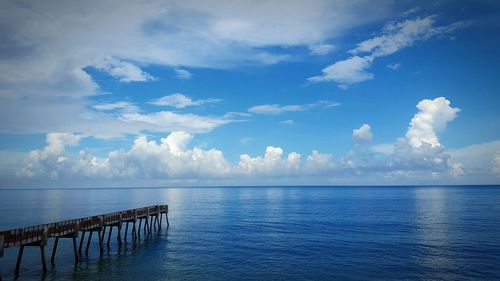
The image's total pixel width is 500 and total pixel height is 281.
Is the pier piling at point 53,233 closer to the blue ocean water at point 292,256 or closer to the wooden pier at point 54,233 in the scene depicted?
the wooden pier at point 54,233

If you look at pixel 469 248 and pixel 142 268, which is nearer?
pixel 142 268

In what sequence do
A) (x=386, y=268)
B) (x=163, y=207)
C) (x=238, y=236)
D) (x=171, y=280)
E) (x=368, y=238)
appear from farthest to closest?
1. (x=163, y=207)
2. (x=238, y=236)
3. (x=368, y=238)
4. (x=386, y=268)
5. (x=171, y=280)

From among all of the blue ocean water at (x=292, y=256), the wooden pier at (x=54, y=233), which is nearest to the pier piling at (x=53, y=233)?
the wooden pier at (x=54, y=233)

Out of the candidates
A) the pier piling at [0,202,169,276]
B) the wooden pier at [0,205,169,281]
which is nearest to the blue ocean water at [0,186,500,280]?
the pier piling at [0,202,169,276]

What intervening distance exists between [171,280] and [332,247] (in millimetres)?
26829

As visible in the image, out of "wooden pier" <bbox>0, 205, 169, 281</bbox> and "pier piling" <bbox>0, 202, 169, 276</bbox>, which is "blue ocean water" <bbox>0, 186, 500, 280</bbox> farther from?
"wooden pier" <bbox>0, 205, 169, 281</bbox>

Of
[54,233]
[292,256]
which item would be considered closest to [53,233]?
[54,233]

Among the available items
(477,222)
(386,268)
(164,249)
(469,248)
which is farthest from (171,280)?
(477,222)

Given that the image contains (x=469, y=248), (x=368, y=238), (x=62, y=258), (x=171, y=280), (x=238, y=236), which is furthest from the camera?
(x=238, y=236)

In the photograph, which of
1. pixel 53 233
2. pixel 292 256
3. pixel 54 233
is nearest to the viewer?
pixel 53 233

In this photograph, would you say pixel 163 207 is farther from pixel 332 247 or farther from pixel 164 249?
pixel 332 247

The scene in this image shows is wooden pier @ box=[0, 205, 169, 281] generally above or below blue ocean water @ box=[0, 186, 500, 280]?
above

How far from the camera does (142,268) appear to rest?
43.0 metres

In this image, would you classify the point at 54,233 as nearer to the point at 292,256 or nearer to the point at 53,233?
the point at 53,233
